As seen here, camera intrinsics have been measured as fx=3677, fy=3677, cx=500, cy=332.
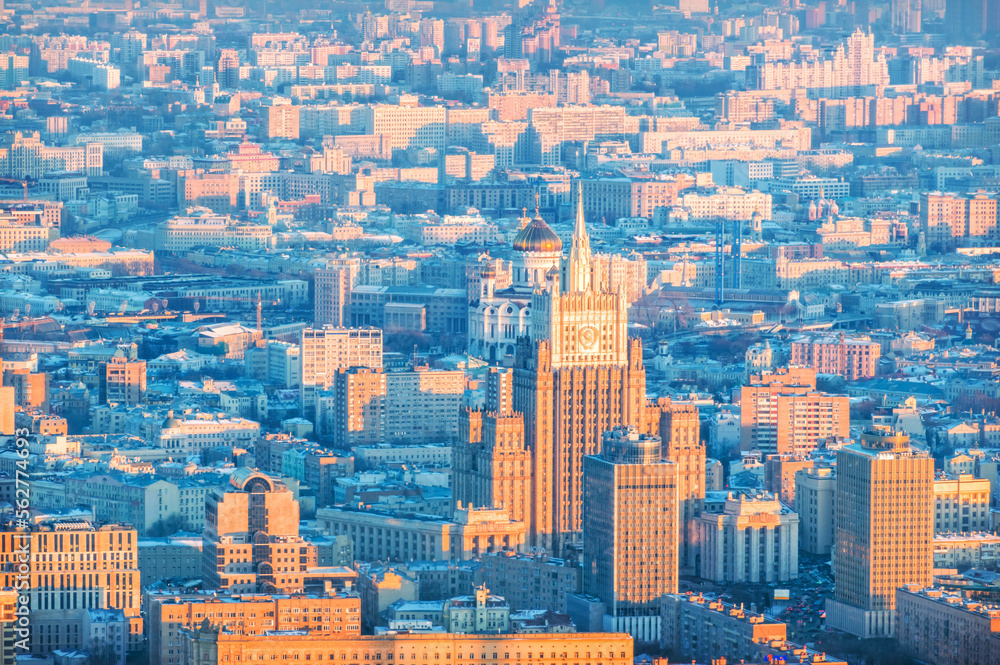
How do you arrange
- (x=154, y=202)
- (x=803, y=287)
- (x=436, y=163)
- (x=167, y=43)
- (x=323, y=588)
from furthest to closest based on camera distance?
1. (x=167, y=43)
2. (x=436, y=163)
3. (x=154, y=202)
4. (x=803, y=287)
5. (x=323, y=588)

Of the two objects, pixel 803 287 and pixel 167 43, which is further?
pixel 167 43

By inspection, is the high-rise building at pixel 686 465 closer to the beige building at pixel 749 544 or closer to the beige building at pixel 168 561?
the beige building at pixel 749 544

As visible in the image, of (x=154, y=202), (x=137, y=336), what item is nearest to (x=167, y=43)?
(x=154, y=202)

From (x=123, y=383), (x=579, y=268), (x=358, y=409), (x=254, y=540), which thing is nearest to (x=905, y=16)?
(x=123, y=383)

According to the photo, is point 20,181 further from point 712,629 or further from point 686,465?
point 712,629

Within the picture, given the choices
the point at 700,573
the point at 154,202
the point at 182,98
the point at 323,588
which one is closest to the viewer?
the point at 323,588

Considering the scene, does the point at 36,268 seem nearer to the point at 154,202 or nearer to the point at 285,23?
the point at 154,202

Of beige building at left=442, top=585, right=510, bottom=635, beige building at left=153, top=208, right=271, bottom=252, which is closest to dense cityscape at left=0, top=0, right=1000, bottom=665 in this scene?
beige building at left=442, top=585, right=510, bottom=635

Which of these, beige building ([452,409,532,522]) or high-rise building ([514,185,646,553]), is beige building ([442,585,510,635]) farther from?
high-rise building ([514,185,646,553])
